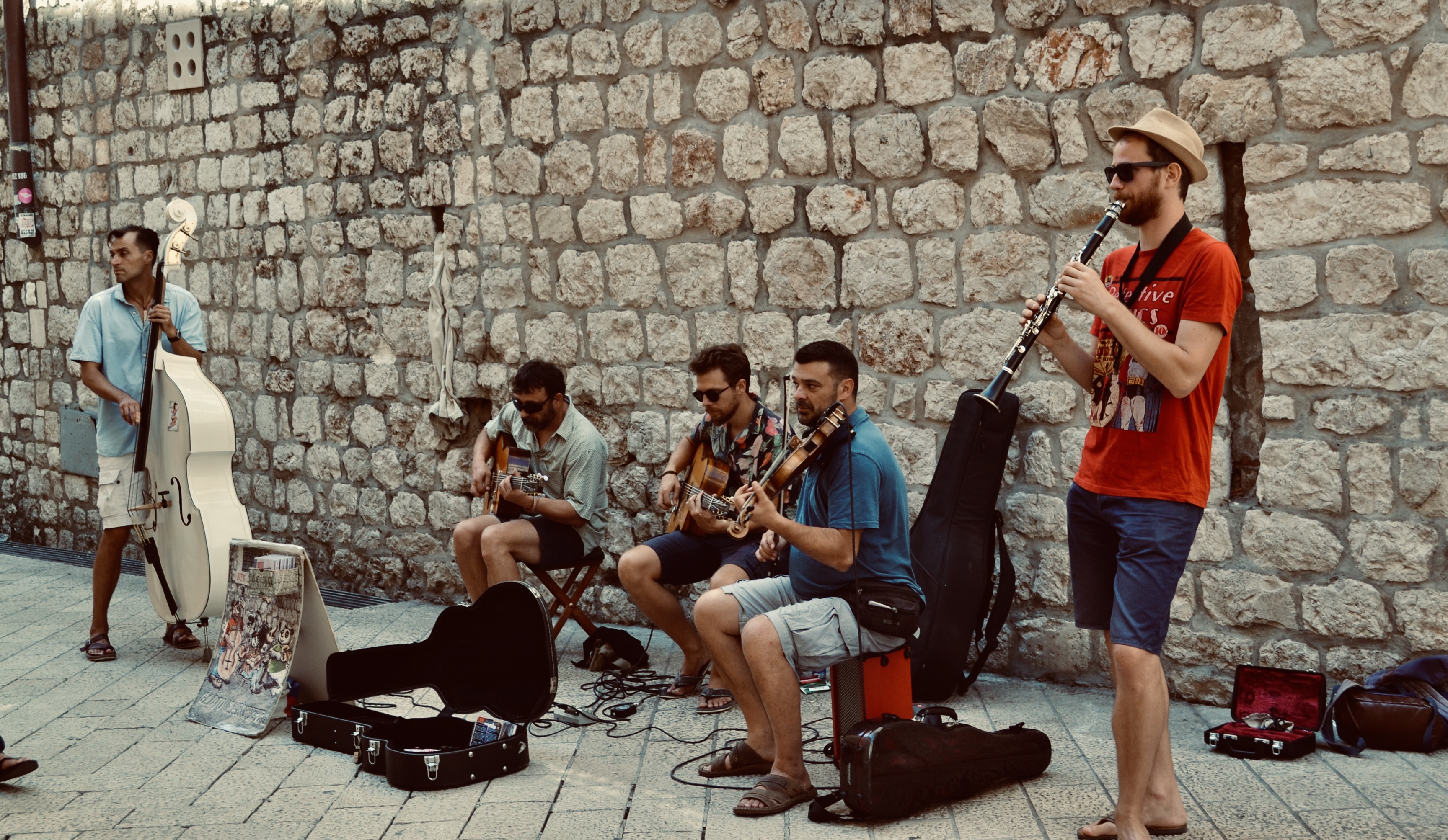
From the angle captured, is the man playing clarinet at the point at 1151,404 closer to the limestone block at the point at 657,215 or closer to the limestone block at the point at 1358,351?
the limestone block at the point at 1358,351

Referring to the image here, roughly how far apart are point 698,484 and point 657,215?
4.52ft

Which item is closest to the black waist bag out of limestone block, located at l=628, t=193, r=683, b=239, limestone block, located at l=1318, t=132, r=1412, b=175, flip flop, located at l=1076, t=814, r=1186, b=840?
flip flop, located at l=1076, t=814, r=1186, b=840

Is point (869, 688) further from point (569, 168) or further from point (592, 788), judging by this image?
point (569, 168)

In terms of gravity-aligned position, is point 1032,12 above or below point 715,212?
above

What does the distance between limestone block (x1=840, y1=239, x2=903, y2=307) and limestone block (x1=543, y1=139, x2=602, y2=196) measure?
137 cm

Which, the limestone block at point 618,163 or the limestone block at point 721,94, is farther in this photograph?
the limestone block at point 618,163

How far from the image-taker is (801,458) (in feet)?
11.1

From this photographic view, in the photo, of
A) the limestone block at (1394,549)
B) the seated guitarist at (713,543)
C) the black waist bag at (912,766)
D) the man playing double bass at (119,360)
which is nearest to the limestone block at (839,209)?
the seated guitarist at (713,543)

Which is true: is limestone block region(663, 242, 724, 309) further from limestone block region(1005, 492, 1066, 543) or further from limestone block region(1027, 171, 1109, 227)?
limestone block region(1005, 492, 1066, 543)

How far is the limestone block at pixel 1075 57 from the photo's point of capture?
4309mm

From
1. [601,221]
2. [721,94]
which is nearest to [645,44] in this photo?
[721,94]

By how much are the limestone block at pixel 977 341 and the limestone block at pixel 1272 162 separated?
87cm

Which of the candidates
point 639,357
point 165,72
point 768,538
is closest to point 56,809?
point 768,538

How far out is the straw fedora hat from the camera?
288 cm
